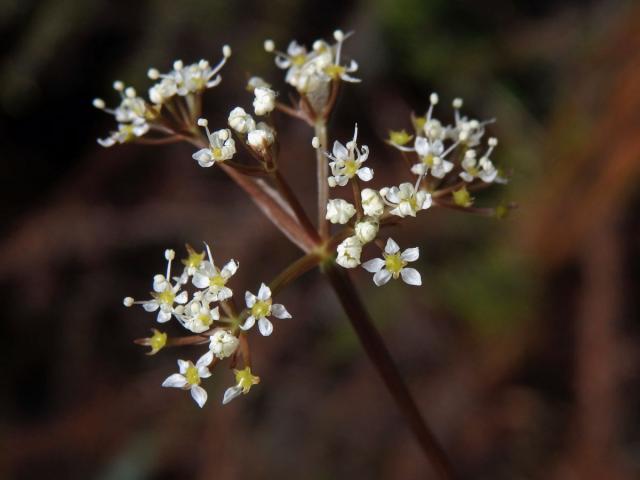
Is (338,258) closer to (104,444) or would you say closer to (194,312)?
(194,312)

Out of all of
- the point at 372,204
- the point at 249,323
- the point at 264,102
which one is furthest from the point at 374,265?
the point at 264,102

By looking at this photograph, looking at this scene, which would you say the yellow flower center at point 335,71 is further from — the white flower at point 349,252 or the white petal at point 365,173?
the white flower at point 349,252

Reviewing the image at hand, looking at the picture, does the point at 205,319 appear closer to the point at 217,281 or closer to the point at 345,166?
the point at 217,281

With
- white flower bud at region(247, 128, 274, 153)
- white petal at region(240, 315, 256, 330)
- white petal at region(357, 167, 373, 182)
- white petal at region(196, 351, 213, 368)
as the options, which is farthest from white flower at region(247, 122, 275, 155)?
white petal at region(196, 351, 213, 368)

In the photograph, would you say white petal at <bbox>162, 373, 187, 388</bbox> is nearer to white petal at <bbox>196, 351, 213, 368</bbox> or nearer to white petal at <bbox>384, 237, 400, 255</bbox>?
white petal at <bbox>196, 351, 213, 368</bbox>

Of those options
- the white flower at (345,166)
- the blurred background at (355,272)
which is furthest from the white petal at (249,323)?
the blurred background at (355,272)
